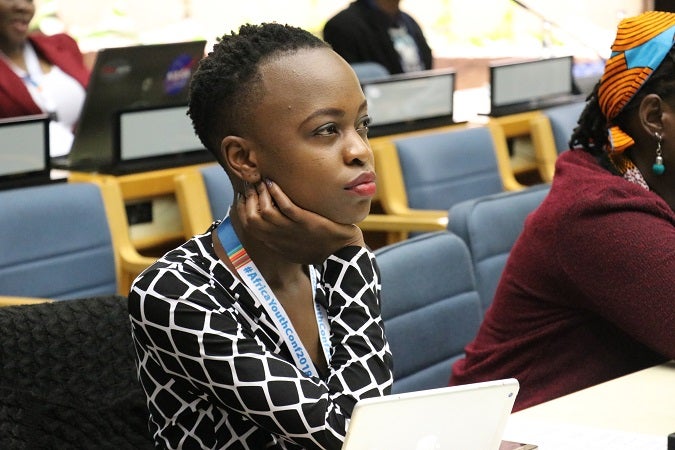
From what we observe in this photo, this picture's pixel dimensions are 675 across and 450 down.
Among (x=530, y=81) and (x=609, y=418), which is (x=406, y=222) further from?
(x=609, y=418)

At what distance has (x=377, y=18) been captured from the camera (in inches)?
221

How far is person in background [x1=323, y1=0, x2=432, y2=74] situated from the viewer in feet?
18.3

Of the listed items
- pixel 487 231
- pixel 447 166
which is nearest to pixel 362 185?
pixel 487 231

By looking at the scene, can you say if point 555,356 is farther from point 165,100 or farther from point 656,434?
point 165,100

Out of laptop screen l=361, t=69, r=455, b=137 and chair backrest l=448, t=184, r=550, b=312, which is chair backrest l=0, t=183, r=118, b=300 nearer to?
chair backrest l=448, t=184, r=550, b=312

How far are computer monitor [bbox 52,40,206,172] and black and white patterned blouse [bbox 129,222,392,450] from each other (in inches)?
88.2

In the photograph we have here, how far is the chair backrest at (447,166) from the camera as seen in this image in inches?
152

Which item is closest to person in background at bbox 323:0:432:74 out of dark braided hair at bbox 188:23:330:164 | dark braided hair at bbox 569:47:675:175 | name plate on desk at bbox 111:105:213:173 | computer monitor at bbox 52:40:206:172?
computer monitor at bbox 52:40:206:172

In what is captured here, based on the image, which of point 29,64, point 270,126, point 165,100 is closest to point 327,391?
point 270,126

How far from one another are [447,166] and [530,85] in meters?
1.11

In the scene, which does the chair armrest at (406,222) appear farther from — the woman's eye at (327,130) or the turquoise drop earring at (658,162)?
the woman's eye at (327,130)

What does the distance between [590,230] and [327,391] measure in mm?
741

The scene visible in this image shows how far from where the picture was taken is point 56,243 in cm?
295

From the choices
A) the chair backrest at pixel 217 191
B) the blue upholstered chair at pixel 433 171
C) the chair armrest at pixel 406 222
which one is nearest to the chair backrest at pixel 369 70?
the blue upholstered chair at pixel 433 171
